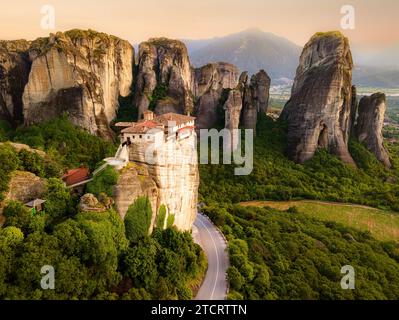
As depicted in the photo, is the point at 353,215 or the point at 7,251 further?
the point at 353,215

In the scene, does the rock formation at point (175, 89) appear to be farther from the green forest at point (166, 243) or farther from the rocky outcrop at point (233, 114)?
the green forest at point (166, 243)

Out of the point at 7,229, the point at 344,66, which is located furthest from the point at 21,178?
the point at 344,66

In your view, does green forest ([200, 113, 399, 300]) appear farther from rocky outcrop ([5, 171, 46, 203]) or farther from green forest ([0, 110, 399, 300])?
rocky outcrop ([5, 171, 46, 203])

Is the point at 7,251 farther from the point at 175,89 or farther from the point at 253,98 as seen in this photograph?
the point at 253,98

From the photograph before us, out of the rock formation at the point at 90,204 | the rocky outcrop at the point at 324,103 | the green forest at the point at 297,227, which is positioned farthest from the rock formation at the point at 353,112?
the rock formation at the point at 90,204

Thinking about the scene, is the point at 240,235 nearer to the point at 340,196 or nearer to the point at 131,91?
the point at 340,196

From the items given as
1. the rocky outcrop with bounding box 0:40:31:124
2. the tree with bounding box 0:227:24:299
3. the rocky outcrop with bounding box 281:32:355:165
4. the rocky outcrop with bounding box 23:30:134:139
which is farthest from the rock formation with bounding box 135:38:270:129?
the tree with bounding box 0:227:24:299

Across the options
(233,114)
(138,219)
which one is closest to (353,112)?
(233,114)
